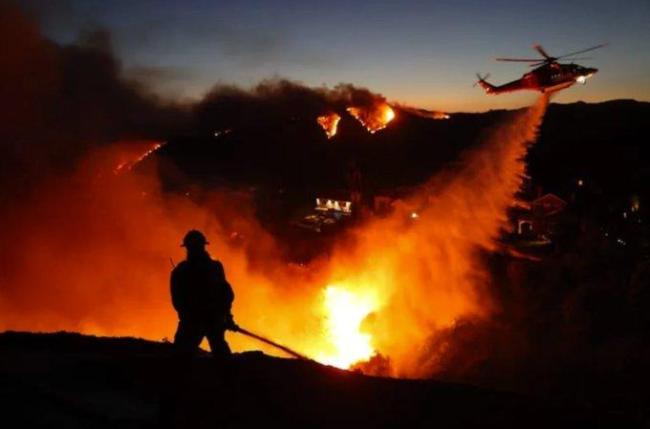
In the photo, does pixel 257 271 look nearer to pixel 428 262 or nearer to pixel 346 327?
pixel 346 327

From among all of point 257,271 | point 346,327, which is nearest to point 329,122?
point 346,327

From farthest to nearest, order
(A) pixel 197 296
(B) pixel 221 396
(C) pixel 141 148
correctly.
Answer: (C) pixel 141 148, (A) pixel 197 296, (B) pixel 221 396

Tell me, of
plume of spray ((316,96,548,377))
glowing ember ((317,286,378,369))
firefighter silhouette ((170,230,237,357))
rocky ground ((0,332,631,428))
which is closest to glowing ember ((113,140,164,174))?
rocky ground ((0,332,631,428))

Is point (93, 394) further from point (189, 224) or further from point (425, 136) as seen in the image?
point (425, 136)

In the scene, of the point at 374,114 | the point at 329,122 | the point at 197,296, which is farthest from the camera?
the point at 374,114

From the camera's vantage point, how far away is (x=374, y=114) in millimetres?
16312

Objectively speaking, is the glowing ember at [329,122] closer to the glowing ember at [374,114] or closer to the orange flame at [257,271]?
the glowing ember at [374,114]

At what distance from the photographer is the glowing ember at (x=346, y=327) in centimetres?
2353

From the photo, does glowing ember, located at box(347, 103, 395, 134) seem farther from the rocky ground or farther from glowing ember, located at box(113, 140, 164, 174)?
the rocky ground

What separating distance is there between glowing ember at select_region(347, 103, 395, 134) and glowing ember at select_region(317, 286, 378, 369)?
36.1 feet

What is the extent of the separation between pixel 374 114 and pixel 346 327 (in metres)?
12.9

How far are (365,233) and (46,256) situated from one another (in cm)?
1820

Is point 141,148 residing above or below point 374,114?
below

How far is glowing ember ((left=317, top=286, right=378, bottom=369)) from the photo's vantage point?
23.5 m
